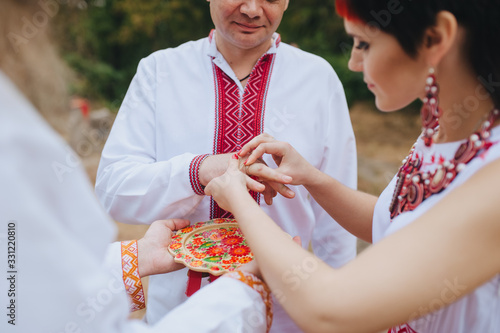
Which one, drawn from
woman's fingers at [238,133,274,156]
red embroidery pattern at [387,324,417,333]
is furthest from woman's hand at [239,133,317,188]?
red embroidery pattern at [387,324,417,333]

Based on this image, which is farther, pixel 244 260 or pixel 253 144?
pixel 253 144

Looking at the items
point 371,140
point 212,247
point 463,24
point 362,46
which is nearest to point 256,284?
point 212,247

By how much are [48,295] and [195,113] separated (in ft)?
4.12

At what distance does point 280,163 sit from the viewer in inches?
70.4

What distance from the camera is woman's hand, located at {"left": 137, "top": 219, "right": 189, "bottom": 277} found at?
1.62 m

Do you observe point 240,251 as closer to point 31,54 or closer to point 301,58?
point 31,54

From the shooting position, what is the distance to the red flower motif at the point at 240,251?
5.02ft

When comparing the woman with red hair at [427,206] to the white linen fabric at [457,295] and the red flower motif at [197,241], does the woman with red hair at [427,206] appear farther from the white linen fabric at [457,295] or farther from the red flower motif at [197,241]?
the red flower motif at [197,241]

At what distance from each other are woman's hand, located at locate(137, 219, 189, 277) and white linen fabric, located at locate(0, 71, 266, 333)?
2.02 ft

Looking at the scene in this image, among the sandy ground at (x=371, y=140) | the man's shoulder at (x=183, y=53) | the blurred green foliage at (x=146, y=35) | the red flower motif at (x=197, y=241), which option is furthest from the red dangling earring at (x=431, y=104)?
the blurred green foliage at (x=146, y=35)

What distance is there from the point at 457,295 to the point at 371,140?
932 cm

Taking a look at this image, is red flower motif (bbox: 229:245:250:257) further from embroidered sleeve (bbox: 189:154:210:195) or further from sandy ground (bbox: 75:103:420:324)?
sandy ground (bbox: 75:103:420:324)

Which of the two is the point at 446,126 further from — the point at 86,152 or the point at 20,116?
the point at 86,152

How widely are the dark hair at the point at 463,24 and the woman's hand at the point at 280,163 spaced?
2.14 feet
